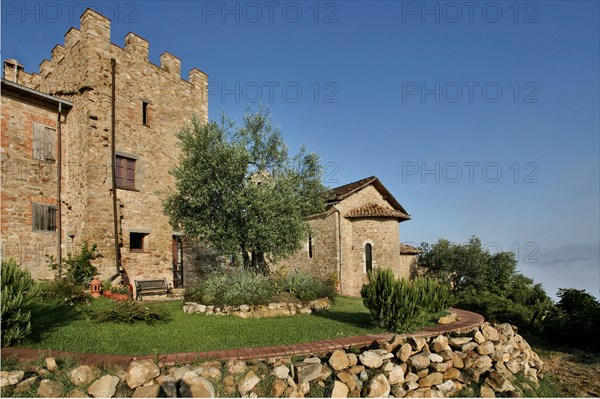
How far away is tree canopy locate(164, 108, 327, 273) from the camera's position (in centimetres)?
1219

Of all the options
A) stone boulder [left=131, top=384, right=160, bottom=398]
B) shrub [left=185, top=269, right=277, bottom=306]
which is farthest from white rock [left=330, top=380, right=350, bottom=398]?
shrub [left=185, top=269, right=277, bottom=306]

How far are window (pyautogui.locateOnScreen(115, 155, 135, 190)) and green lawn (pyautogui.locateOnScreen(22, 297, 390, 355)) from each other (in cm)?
684

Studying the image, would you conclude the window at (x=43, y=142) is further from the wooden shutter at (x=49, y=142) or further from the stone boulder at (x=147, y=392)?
the stone boulder at (x=147, y=392)

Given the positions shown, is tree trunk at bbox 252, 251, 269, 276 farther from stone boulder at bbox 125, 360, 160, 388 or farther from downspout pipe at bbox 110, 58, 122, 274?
→ stone boulder at bbox 125, 360, 160, 388

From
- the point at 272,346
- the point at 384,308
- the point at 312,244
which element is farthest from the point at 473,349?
the point at 312,244

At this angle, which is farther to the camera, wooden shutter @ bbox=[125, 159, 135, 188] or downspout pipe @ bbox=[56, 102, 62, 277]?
wooden shutter @ bbox=[125, 159, 135, 188]

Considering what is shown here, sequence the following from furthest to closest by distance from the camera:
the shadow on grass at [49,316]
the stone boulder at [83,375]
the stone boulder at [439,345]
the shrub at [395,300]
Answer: the shrub at [395,300] < the shadow on grass at [49,316] < the stone boulder at [439,345] < the stone boulder at [83,375]

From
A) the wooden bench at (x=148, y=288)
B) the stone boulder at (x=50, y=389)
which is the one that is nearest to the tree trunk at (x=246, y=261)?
the wooden bench at (x=148, y=288)

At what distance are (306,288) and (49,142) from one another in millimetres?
12883

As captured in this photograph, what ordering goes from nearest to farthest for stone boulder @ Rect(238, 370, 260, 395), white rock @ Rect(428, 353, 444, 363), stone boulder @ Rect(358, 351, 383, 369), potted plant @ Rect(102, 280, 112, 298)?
stone boulder @ Rect(238, 370, 260, 395), stone boulder @ Rect(358, 351, 383, 369), white rock @ Rect(428, 353, 444, 363), potted plant @ Rect(102, 280, 112, 298)

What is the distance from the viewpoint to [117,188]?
1531cm

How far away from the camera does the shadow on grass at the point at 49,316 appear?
7.32 meters

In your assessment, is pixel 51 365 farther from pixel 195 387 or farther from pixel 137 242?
pixel 137 242

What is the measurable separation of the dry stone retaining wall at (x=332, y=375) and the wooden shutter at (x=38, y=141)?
482 inches
